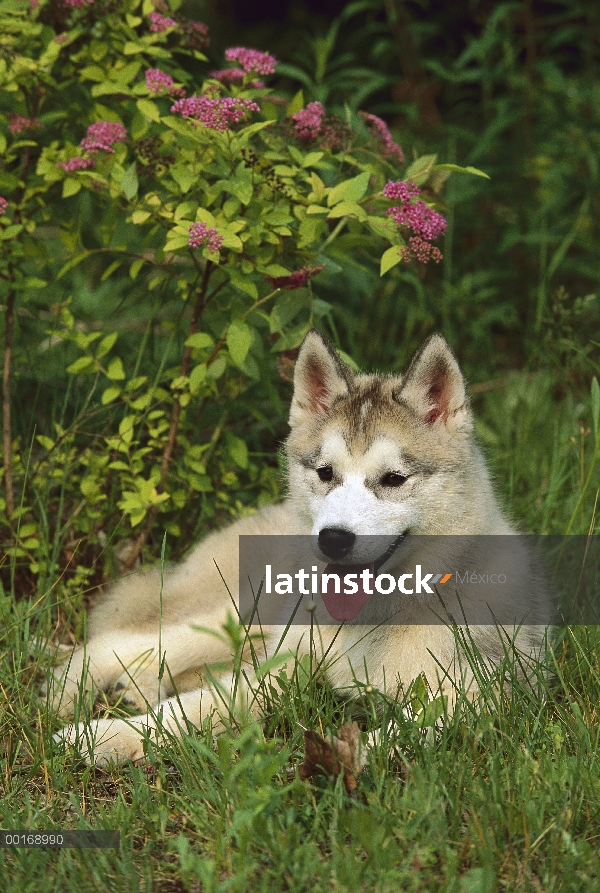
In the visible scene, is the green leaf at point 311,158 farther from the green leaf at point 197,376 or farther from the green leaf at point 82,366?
the green leaf at point 82,366

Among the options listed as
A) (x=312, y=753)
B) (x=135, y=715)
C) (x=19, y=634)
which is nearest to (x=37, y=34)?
(x=19, y=634)

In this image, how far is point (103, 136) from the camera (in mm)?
3285

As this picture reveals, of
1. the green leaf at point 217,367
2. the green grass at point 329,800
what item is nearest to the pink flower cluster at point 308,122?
the green leaf at point 217,367

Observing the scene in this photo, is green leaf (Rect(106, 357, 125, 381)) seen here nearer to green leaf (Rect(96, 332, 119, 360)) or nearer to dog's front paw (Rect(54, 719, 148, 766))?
green leaf (Rect(96, 332, 119, 360))

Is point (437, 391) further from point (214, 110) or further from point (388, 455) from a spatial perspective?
point (214, 110)

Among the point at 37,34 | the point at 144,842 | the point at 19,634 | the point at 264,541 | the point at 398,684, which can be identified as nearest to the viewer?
the point at 144,842

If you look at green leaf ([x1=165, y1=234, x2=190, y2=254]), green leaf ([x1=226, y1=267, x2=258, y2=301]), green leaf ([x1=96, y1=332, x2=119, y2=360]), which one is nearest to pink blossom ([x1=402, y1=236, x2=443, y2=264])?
green leaf ([x1=226, y1=267, x2=258, y2=301])

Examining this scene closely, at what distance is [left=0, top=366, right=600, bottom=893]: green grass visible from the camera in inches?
85.4

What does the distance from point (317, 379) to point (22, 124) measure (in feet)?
4.60

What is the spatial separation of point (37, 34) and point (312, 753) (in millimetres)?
2648

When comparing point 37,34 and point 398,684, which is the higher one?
point 37,34

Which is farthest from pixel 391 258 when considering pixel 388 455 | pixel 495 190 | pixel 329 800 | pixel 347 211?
pixel 495 190

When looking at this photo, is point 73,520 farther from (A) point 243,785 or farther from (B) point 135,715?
(A) point 243,785

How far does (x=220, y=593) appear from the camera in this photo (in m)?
3.58
